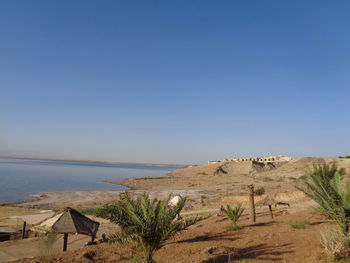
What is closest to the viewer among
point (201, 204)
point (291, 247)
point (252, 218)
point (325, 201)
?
point (325, 201)

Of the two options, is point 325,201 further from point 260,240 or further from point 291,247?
point 260,240

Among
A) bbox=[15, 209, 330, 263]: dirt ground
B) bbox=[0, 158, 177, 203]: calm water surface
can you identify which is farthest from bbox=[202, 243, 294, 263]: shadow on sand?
bbox=[0, 158, 177, 203]: calm water surface

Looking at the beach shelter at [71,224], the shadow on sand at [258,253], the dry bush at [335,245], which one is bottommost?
the shadow on sand at [258,253]

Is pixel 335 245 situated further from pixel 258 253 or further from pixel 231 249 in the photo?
pixel 231 249

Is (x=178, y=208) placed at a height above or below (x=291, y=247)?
above

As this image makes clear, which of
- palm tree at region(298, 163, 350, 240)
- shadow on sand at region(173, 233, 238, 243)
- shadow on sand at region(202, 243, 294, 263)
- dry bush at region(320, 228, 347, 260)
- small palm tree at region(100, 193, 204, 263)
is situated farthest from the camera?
shadow on sand at region(173, 233, 238, 243)

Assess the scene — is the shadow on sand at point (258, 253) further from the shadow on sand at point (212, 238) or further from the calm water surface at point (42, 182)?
the calm water surface at point (42, 182)

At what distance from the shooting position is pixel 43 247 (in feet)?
34.6

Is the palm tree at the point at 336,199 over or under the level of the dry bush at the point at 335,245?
over

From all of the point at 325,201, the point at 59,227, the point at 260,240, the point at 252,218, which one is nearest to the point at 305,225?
the point at 252,218

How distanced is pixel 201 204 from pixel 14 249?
1886 cm

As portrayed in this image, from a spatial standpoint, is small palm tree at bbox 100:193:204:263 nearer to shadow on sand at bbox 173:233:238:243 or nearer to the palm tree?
shadow on sand at bbox 173:233:238:243

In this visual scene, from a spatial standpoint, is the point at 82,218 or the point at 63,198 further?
the point at 63,198

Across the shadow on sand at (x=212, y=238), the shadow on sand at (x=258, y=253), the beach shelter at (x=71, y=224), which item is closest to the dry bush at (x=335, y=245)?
the shadow on sand at (x=258, y=253)
